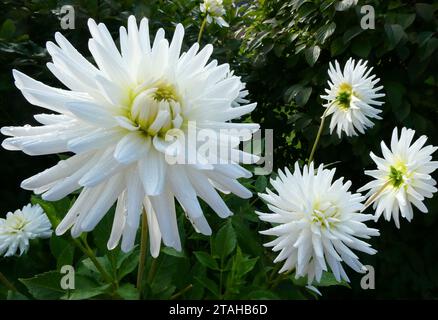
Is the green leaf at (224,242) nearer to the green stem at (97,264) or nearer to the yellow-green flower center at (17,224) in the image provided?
the green stem at (97,264)

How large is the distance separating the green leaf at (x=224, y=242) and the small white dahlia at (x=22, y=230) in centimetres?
47

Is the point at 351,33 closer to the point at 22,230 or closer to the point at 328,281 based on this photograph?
the point at 328,281

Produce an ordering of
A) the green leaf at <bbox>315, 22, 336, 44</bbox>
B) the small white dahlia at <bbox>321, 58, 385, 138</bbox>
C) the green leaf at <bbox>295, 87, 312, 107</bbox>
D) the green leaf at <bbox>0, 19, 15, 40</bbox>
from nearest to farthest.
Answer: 1. the small white dahlia at <bbox>321, 58, 385, 138</bbox>
2. the green leaf at <bbox>0, 19, 15, 40</bbox>
3. the green leaf at <bbox>315, 22, 336, 44</bbox>
4. the green leaf at <bbox>295, 87, 312, 107</bbox>

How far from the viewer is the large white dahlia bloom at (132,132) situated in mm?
569

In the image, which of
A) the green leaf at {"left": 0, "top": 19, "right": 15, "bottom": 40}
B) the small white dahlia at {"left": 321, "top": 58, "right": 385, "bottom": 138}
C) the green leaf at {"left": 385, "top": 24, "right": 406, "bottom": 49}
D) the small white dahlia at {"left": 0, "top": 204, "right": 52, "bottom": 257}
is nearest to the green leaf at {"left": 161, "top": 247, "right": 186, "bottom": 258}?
the small white dahlia at {"left": 0, "top": 204, "right": 52, "bottom": 257}

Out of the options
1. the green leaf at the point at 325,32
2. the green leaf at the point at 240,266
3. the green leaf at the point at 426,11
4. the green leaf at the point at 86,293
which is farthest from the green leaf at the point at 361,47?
the green leaf at the point at 86,293

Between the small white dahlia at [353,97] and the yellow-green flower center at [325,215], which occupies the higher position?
the small white dahlia at [353,97]

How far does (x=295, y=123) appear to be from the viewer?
1919 mm

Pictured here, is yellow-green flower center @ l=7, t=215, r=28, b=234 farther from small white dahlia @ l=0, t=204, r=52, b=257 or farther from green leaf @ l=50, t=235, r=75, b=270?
green leaf @ l=50, t=235, r=75, b=270

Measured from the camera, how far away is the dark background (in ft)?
5.16

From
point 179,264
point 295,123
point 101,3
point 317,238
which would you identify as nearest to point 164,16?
point 101,3

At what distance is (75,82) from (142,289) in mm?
410

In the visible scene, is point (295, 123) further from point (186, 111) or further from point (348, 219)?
point (186, 111)

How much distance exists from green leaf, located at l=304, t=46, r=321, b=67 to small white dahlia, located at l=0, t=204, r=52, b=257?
4.01 ft
